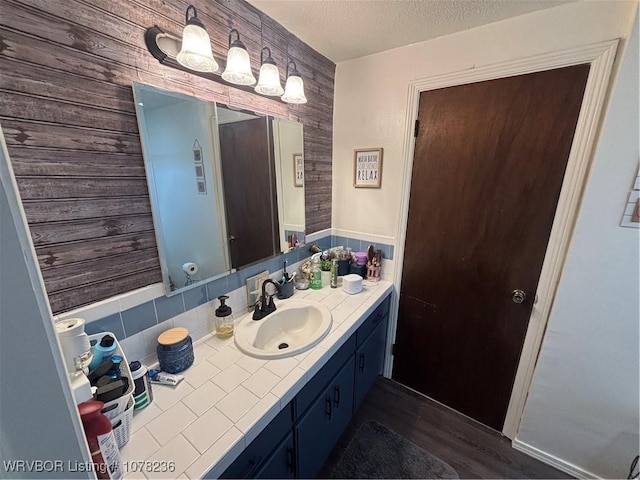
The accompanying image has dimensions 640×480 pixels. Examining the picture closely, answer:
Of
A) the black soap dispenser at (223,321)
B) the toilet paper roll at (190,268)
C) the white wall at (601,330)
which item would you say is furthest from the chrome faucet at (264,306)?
the white wall at (601,330)

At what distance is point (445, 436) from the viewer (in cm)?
154

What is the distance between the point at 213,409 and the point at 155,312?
1.39ft

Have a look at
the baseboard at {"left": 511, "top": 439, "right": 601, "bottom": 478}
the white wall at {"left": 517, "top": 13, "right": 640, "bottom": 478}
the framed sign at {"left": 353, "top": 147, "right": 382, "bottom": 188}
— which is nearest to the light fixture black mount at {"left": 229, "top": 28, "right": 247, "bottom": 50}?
the framed sign at {"left": 353, "top": 147, "right": 382, "bottom": 188}

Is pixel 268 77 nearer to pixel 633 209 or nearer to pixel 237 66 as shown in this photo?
pixel 237 66

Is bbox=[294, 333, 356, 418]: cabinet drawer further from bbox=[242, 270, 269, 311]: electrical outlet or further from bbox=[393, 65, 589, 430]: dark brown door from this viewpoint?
bbox=[393, 65, 589, 430]: dark brown door

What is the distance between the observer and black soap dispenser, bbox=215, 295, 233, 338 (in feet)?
3.82

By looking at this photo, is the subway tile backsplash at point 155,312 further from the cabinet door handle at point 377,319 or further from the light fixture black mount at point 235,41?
the light fixture black mount at point 235,41

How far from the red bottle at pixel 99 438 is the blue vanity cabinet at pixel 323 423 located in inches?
23.1

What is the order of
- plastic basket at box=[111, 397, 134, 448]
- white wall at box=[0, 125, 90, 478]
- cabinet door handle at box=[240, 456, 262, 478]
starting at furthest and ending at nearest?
cabinet door handle at box=[240, 456, 262, 478] → plastic basket at box=[111, 397, 134, 448] → white wall at box=[0, 125, 90, 478]

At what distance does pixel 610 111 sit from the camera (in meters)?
1.01

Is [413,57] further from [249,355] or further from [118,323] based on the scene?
[118,323]

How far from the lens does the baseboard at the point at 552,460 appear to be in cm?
132

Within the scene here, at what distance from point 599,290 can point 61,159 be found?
2.02 metres

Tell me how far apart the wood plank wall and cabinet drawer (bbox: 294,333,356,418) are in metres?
0.71
